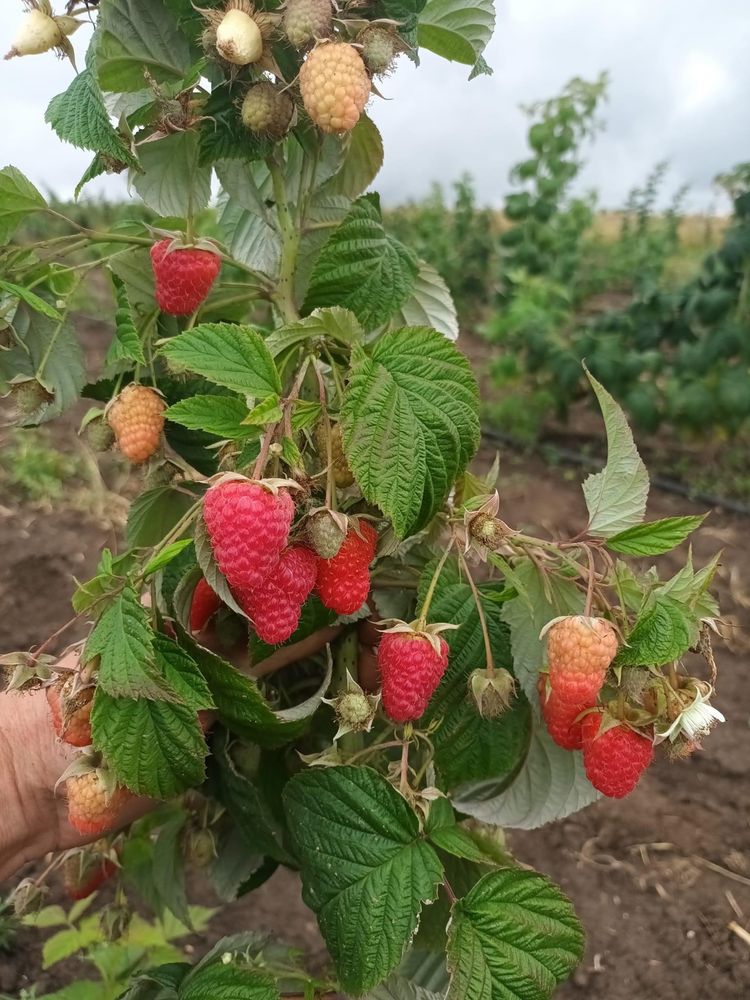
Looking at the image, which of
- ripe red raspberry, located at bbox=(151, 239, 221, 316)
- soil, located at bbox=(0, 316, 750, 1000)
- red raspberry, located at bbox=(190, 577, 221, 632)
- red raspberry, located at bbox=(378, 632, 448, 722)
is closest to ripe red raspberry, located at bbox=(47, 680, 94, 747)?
red raspberry, located at bbox=(190, 577, 221, 632)

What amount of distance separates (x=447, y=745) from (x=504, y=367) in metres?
3.40

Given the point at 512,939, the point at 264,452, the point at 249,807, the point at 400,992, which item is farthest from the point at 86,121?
the point at 400,992

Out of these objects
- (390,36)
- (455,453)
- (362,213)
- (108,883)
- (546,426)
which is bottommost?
(108,883)

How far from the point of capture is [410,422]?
2.23ft

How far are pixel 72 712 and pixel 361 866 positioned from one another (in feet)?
0.94

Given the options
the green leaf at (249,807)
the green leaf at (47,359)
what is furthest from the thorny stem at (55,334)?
Result: the green leaf at (249,807)

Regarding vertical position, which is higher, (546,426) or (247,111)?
(247,111)

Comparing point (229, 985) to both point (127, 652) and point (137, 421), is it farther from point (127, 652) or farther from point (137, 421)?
point (137, 421)

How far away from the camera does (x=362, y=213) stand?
2.70 ft

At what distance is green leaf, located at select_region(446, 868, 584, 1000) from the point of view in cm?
73

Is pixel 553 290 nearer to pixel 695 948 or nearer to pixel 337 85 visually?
pixel 695 948

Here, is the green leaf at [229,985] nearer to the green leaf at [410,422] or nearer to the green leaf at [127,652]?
the green leaf at [127,652]

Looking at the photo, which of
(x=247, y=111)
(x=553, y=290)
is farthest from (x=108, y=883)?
(x=553, y=290)

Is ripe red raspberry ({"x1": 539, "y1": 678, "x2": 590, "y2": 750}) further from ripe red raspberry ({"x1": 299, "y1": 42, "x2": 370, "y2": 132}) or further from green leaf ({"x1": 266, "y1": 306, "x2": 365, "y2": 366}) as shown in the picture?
ripe red raspberry ({"x1": 299, "y1": 42, "x2": 370, "y2": 132})
